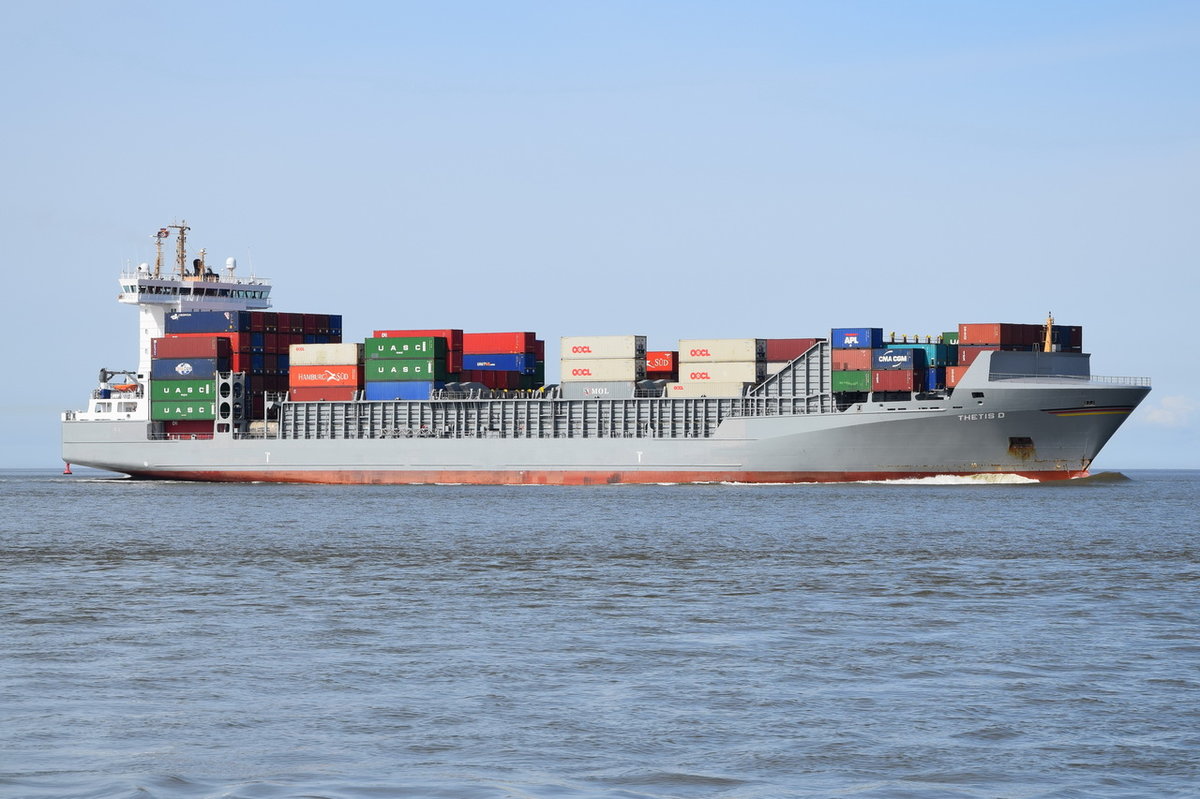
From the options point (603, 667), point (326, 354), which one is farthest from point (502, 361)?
point (603, 667)

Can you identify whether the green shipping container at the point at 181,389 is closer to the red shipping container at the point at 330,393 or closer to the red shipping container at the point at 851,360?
the red shipping container at the point at 330,393

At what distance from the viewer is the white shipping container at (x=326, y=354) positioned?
8200 cm

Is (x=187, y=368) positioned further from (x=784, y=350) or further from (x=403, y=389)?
(x=784, y=350)

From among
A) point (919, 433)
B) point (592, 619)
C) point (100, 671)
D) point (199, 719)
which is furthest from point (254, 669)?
point (919, 433)

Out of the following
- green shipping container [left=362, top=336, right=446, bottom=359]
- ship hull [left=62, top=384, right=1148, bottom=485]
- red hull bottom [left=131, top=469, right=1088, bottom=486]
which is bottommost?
red hull bottom [left=131, top=469, right=1088, bottom=486]

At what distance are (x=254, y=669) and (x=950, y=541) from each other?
2517 cm

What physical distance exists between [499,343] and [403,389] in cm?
640

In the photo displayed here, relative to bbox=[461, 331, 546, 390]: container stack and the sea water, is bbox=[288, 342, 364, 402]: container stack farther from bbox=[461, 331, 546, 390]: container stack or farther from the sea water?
the sea water

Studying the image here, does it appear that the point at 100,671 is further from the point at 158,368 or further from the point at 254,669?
the point at 158,368

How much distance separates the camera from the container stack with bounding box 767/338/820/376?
2864 inches

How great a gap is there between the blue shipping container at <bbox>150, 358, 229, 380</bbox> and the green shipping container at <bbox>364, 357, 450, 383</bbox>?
8.98 metres

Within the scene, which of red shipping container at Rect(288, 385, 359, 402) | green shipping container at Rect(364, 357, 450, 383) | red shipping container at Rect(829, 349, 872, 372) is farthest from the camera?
red shipping container at Rect(288, 385, 359, 402)

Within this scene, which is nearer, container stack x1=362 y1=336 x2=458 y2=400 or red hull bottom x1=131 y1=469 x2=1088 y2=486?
red hull bottom x1=131 y1=469 x2=1088 y2=486

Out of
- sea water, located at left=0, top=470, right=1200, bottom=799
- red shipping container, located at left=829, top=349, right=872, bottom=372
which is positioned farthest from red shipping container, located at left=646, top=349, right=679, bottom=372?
sea water, located at left=0, top=470, right=1200, bottom=799
